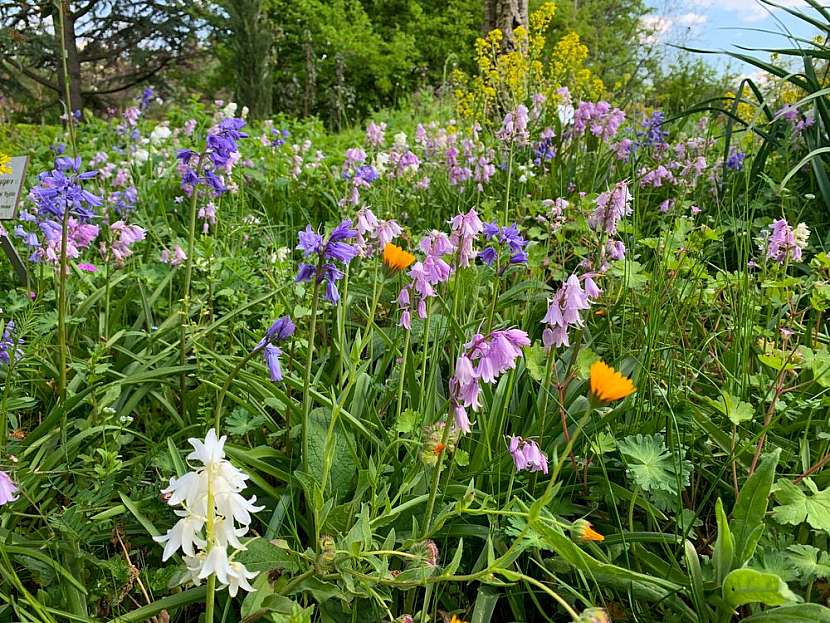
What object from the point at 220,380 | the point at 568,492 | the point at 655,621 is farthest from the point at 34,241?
the point at 655,621

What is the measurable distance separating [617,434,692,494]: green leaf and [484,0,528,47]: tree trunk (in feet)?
23.6

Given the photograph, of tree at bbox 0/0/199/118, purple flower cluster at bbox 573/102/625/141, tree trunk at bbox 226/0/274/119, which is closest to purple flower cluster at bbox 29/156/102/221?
purple flower cluster at bbox 573/102/625/141

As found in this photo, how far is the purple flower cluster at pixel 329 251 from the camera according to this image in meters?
1.38

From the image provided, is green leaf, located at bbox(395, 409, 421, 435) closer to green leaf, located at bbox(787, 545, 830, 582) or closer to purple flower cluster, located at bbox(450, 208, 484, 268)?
purple flower cluster, located at bbox(450, 208, 484, 268)

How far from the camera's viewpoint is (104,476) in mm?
1599

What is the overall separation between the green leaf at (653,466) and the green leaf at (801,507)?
19 cm

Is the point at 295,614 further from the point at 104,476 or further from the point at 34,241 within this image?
the point at 34,241

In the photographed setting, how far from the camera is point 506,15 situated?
26.0 feet

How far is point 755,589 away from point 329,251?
1.06 m

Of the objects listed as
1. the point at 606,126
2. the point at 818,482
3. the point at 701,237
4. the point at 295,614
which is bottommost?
the point at 818,482

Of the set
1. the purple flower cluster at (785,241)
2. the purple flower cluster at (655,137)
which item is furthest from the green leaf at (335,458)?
the purple flower cluster at (655,137)

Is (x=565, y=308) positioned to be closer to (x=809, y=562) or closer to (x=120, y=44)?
(x=809, y=562)

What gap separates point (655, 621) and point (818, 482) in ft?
2.10

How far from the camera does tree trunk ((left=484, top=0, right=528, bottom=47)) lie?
7902mm
